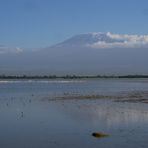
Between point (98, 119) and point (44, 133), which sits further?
point (98, 119)

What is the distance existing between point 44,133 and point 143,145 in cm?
559

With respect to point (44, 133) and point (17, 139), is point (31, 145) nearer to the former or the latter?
point (17, 139)

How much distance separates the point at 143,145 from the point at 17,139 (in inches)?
228

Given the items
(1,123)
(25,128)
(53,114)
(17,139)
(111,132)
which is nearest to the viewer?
(17,139)

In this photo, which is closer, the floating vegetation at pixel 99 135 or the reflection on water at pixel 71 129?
the reflection on water at pixel 71 129

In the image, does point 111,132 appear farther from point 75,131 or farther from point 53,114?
point 53,114

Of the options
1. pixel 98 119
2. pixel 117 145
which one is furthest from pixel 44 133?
pixel 98 119

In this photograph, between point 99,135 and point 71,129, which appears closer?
point 99,135

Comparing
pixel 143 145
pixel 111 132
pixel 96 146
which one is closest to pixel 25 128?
pixel 111 132

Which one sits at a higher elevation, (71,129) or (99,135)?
(99,135)

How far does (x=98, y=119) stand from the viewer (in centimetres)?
2589

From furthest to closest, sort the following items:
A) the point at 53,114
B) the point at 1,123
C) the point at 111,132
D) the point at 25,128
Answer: the point at 53,114 → the point at 1,123 → the point at 25,128 → the point at 111,132

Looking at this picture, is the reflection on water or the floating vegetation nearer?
the reflection on water

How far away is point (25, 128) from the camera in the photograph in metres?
22.2
